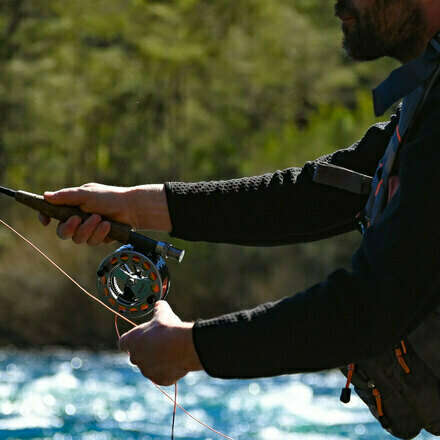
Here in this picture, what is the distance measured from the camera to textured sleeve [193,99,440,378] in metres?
1.28

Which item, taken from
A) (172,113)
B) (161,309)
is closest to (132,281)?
(161,309)

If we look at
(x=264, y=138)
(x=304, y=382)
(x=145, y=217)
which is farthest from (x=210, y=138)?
(x=145, y=217)

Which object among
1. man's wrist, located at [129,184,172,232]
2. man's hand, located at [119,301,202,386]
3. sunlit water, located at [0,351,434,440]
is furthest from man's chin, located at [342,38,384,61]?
sunlit water, located at [0,351,434,440]

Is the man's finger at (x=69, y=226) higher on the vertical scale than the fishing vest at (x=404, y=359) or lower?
lower

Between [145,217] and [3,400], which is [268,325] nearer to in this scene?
[145,217]

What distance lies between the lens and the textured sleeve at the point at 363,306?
4.19ft

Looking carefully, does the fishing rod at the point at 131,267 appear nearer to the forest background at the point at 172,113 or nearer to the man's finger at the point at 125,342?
the man's finger at the point at 125,342

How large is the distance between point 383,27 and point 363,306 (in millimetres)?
595

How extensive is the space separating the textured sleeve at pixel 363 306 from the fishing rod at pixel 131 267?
2.04 ft

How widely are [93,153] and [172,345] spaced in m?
14.6

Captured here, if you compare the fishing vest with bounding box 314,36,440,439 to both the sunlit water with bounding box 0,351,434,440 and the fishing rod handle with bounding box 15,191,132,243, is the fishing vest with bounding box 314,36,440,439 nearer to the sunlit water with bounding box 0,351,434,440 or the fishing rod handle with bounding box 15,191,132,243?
the fishing rod handle with bounding box 15,191,132,243

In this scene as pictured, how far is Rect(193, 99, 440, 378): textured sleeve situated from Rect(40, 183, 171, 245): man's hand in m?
0.66

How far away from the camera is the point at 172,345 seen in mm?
1414

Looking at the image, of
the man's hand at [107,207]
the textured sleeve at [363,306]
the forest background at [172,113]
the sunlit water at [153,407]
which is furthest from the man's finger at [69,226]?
the forest background at [172,113]
